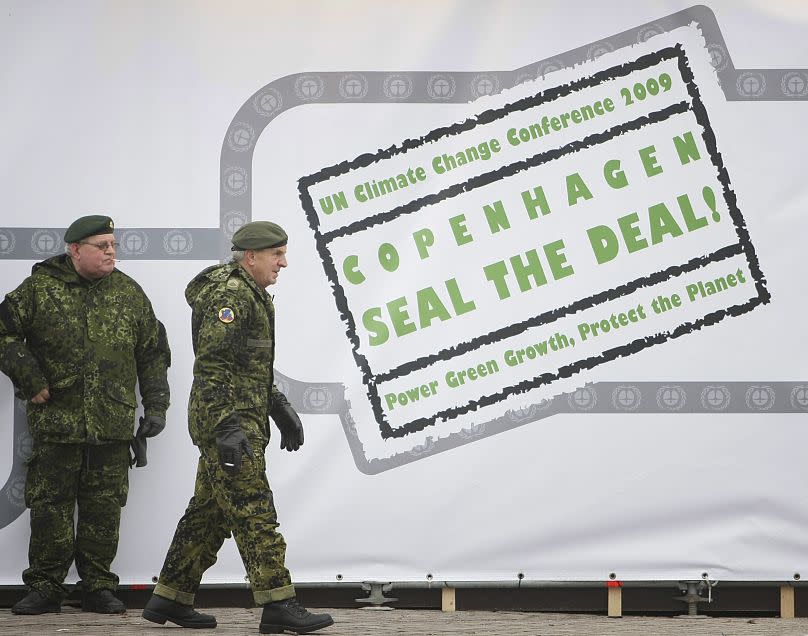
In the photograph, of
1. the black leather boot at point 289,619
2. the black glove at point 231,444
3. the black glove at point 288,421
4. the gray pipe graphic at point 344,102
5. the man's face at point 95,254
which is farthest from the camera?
the gray pipe graphic at point 344,102

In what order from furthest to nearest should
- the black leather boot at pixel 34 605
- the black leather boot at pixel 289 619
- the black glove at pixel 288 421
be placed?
the black leather boot at pixel 34 605, the black glove at pixel 288 421, the black leather boot at pixel 289 619

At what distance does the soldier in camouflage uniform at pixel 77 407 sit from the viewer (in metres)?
5.88

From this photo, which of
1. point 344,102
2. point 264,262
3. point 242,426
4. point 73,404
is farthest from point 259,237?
point 73,404

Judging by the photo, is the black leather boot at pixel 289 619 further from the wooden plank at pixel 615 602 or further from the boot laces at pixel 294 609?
the wooden plank at pixel 615 602

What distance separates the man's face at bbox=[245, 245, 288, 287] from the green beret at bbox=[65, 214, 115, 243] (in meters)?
1.02

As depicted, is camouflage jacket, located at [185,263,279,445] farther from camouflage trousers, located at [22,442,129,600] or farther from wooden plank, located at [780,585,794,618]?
wooden plank, located at [780,585,794,618]

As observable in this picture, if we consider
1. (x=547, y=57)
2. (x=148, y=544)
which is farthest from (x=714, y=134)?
(x=148, y=544)

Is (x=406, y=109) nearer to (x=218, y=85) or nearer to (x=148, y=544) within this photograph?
(x=218, y=85)

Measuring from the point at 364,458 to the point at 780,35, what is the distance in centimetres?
283

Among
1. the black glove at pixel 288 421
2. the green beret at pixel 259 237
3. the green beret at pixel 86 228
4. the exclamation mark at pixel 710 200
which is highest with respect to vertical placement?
the exclamation mark at pixel 710 200

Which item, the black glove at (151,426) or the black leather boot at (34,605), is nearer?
the black leather boot at (34,605)

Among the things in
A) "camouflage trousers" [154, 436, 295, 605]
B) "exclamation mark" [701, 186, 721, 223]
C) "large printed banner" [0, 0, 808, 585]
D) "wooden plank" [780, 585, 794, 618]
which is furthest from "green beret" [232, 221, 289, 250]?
"wooden plank" [780, 585, 794, 618]

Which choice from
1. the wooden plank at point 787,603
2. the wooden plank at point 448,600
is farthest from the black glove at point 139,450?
the wooden plank at point 787,603

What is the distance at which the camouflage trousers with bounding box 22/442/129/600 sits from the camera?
5887mm
